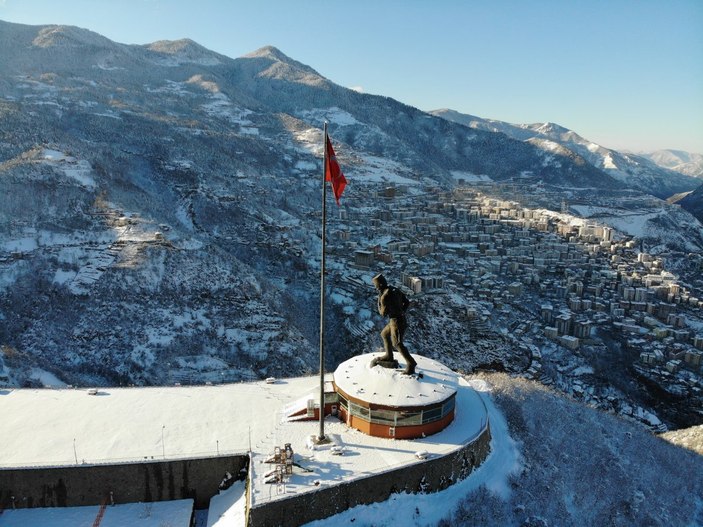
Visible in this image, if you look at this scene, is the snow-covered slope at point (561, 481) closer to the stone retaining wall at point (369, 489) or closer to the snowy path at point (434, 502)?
the snowy path at point (434, 502)

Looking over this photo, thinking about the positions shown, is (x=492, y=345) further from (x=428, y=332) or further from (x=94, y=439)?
(x=94, y=439)

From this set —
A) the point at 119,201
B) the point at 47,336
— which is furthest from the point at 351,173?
the point at 47,336

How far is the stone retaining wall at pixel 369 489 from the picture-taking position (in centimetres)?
1227

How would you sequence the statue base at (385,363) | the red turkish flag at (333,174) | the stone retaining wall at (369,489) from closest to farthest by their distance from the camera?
the stone retaining wall at (369,489)
the red turkish flag at (333,174)
the statue base at (385,363)

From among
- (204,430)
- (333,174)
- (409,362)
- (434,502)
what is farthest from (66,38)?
(434,502)

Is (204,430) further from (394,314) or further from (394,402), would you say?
(394,314)

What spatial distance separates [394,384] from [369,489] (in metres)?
3.93

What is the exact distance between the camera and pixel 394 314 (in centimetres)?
1667

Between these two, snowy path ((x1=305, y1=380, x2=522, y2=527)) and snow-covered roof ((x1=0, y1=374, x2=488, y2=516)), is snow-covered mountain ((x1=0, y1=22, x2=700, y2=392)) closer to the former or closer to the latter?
snow-covered roof ((x1=0, y1=374, x2=488, y2=516))

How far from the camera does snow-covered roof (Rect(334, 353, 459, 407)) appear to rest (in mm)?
15531

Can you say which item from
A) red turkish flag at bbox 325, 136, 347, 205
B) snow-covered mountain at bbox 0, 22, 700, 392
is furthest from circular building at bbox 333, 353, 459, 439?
snow-covered mountain at bbox 0, 22, 700, 392

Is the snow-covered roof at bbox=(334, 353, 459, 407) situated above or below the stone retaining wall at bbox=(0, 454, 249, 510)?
above

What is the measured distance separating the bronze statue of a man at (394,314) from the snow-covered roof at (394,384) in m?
0.63

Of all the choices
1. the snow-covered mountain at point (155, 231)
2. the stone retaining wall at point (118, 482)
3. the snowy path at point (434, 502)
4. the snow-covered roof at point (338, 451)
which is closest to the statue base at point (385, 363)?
the snow-covered roof at point (338, 451)
